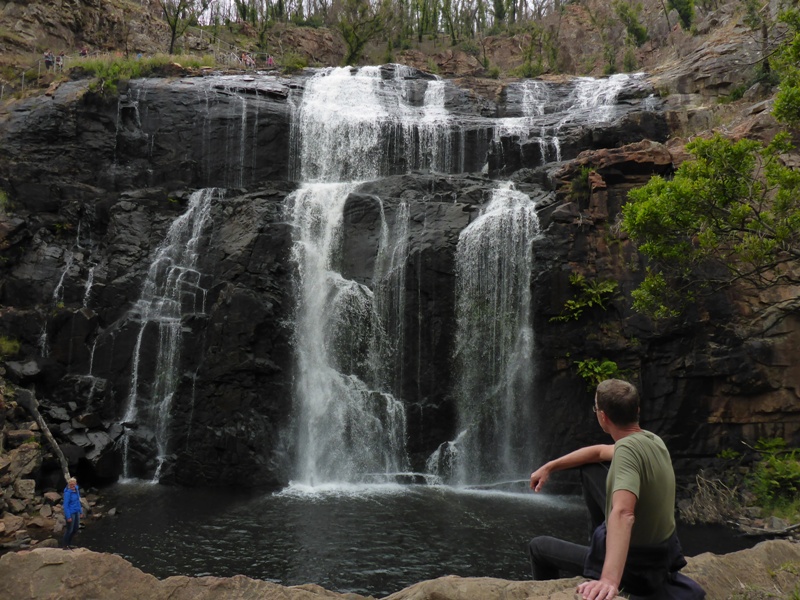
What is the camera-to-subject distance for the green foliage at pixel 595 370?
15.9m

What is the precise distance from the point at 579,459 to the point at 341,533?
924cm

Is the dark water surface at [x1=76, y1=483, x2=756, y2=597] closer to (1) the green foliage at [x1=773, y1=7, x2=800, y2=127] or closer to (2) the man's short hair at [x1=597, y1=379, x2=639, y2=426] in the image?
(2) the man's short hair at [x1=597, y1=379, x2=639, y2=426]

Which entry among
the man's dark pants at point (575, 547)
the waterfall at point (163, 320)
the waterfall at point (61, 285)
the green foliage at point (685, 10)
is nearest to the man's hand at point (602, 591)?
the man's dark pants at point (575, 547)

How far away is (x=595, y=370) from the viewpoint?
15922 mm

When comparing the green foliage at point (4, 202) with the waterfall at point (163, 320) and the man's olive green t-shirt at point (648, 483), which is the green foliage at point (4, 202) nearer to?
the waterfall at point (163, 320)

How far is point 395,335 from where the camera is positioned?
17469 millimetres

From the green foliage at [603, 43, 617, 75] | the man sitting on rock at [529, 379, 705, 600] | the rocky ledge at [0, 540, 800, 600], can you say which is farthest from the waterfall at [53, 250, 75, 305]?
the green foliage at [603, 43, 617, 75]

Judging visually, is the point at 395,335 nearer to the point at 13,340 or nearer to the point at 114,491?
the point at 114,491

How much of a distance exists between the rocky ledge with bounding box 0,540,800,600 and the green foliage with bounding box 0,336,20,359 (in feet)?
49.9

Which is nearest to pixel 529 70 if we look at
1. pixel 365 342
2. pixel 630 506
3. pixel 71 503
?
pixel 365 342

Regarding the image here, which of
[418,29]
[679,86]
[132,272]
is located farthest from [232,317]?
[418,29]

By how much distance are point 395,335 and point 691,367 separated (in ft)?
26.5

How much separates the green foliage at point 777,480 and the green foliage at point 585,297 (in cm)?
540

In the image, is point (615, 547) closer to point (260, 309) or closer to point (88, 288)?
point (260, 309)
